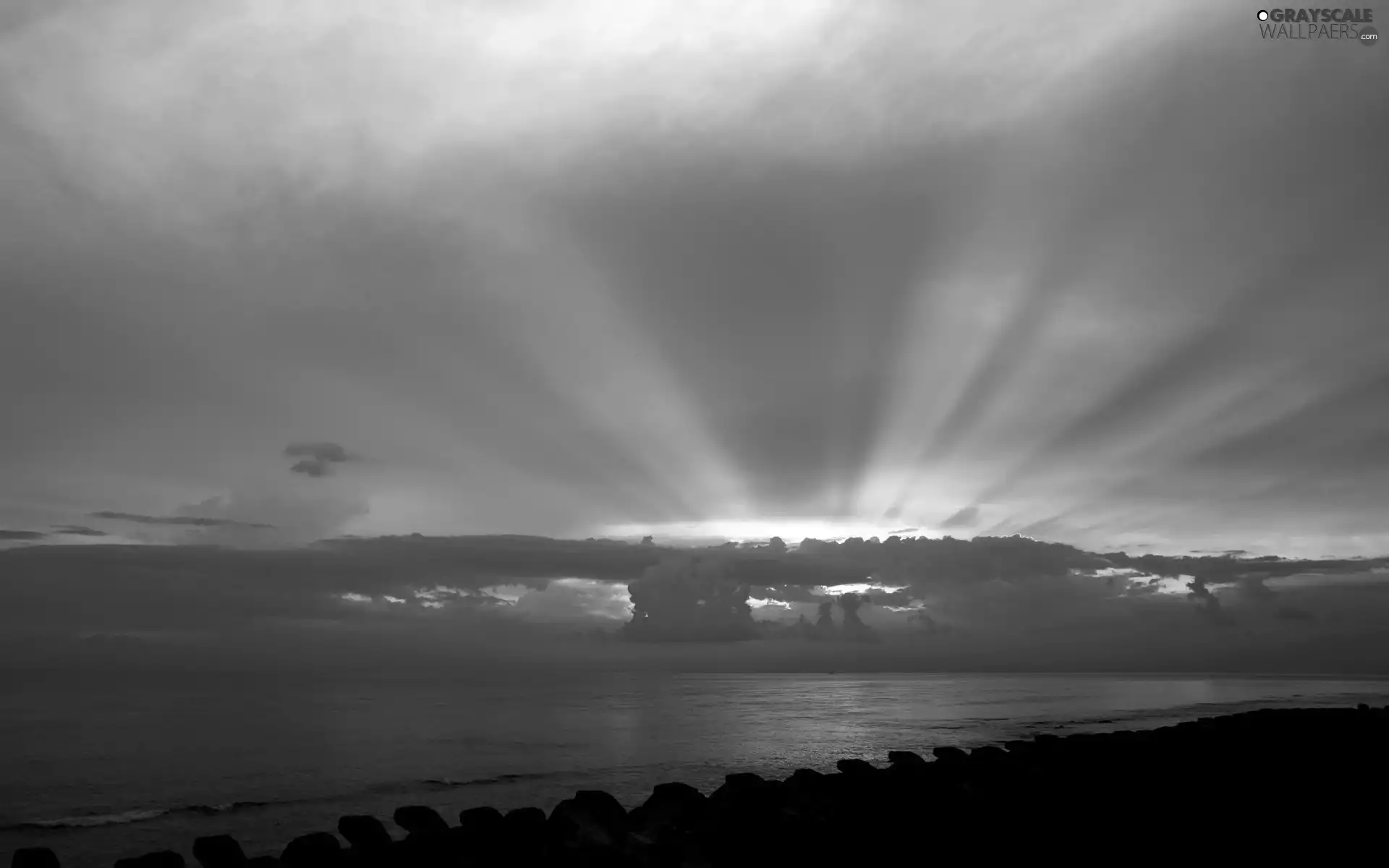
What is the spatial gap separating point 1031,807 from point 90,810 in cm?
3033

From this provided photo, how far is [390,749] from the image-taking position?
47.0 meters

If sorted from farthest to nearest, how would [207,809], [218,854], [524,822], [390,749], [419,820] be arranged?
[390,749], [207,809], [419,820], [524,822], [218,854]

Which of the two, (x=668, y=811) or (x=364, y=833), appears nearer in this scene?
(x=364, y=833)

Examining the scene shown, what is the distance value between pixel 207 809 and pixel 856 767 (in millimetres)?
22086

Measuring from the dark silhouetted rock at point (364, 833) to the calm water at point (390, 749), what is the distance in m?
9.54

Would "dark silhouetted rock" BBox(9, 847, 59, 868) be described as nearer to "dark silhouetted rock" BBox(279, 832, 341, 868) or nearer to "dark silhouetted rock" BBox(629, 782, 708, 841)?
"dark silhouetted rock" BBox(279, 832, 341, 868)

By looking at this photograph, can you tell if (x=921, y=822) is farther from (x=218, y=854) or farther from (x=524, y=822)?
(x=218, y=854)

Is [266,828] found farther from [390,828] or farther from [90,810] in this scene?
[90,810]

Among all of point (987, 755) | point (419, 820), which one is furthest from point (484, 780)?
point (987, 755)

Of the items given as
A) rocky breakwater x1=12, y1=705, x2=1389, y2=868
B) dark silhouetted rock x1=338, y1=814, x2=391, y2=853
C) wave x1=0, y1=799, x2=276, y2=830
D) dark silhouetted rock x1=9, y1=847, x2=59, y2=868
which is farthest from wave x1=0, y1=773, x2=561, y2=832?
dark silhouetted rock x1=338, y1=814, x2=391, y2=853

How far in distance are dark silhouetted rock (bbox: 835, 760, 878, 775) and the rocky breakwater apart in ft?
0.26

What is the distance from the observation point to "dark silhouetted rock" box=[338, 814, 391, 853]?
49.2ft

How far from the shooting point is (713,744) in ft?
159

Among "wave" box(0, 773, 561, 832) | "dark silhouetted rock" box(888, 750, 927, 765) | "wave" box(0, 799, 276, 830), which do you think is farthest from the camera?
"wave" box(0, 773, 561, 832)
